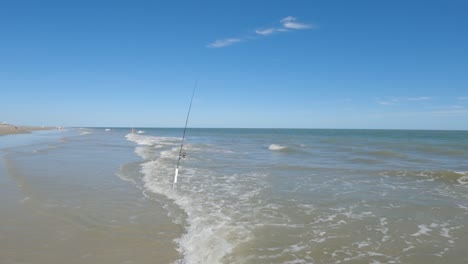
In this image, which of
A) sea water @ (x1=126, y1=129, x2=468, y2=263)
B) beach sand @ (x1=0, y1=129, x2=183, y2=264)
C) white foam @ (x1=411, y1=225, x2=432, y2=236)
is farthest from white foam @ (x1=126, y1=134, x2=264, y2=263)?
white foam @ (x1=411, y1=225, x2=432, y2=236)

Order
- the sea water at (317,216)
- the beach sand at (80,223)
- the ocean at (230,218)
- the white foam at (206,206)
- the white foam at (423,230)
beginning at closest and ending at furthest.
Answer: the beach sand at (80,223) → the ocean at (230,218) → the sea water at (317,216) → the white foam at (206,206) → the white foam at (423,230)

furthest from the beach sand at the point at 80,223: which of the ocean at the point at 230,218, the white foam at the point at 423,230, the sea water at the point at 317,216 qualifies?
the white foam at the point at 423,230

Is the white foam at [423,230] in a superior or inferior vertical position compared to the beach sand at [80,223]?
inferior

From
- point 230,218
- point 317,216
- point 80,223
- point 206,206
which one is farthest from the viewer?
point 206,206

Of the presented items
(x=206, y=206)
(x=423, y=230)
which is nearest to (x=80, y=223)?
(x=206, y=206)

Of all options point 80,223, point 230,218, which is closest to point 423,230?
point 230,218

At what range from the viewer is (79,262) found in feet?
17.7

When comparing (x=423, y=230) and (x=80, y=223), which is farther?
(x=423, y=230)

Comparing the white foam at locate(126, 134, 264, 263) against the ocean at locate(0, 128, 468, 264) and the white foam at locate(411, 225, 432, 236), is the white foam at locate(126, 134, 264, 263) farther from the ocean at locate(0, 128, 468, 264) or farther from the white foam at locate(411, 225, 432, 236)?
the white foam at locate(411, 225, 432, 236)

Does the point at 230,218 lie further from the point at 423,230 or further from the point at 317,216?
the point at 423,230

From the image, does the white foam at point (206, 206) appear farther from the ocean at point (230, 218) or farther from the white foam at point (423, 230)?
the white foam at point (423, 230)

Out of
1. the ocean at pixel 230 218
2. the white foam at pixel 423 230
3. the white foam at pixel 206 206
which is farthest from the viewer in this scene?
the white foam at pixel 423 230

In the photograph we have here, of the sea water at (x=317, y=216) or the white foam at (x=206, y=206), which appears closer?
the sea water at (x=317, y=216)

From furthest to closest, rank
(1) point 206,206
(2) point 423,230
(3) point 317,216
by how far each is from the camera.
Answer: (1) point 206,206 < (3) point 317,216 < (2) point 423,230
